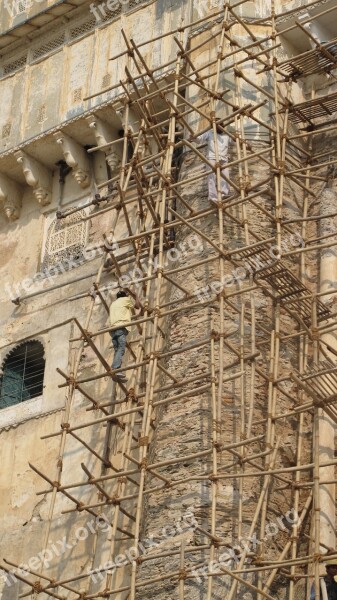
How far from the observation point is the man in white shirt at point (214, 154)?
16.6 metres

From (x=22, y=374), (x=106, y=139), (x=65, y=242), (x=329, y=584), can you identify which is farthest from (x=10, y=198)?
(x=329, y=584)

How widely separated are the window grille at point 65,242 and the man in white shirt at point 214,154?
2136 millimetres

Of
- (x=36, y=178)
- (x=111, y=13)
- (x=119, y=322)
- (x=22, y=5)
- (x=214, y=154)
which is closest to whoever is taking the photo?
(x=119, y=322)

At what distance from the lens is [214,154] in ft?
54.9

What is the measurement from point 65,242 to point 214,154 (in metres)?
2.86

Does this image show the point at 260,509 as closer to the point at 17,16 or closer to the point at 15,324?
Result: the point at 15,324

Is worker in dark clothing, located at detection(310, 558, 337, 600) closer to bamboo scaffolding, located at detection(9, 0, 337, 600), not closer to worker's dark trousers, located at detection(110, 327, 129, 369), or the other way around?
bamboo scaffolding, located at detection(9, 0, 337, 600)

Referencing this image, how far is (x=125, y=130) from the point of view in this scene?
17.8 meters

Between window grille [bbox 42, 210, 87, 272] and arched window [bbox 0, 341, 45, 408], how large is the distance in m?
1.06

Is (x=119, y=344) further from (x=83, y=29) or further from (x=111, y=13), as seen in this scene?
(x=83, y=29)

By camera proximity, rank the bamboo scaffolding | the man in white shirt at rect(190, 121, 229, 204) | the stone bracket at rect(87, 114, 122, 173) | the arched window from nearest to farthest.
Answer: the bamboo scaffolding
the man in white shirt at rect(190, 121, 229, 204)
the arched window
the stone bracket at rect(87, 114, 122, 173)

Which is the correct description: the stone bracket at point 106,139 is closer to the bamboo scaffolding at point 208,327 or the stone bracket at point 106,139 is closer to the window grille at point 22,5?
the bamboo scaffolding at point 208,327

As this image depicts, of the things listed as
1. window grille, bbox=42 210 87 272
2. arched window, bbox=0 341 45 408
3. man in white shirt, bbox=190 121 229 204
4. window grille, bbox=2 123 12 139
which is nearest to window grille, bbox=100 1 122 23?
window grille, bbox=2 123 12 139

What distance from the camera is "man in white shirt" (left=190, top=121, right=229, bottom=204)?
16625 mm
